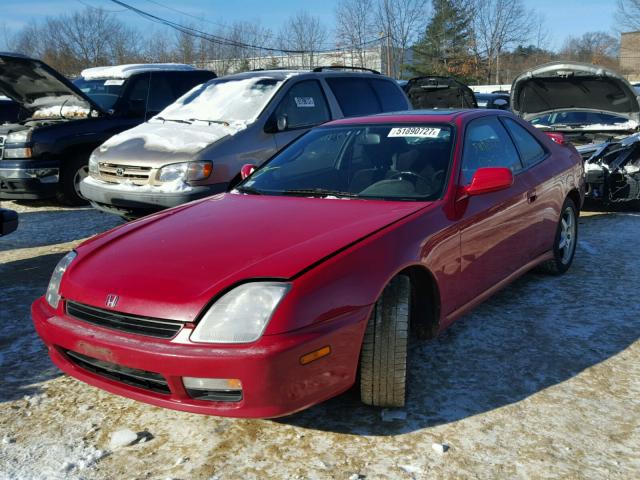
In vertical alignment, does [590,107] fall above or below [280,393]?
above

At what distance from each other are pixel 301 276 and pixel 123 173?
405 cm

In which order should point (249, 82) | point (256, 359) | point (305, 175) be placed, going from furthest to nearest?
1. point (249, 82)
2. point (305, 175)
3. point (256, 359)

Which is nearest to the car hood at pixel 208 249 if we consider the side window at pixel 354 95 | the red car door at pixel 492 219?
the red car door at pixel 492 219

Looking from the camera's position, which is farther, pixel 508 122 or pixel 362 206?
pixel 508 122

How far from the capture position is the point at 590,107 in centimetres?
828

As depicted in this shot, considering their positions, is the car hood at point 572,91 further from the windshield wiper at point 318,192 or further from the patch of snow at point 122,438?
the patch of snow at point 122,438

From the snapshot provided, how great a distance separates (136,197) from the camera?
566 centimetres

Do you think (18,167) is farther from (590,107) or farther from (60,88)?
(590,107)

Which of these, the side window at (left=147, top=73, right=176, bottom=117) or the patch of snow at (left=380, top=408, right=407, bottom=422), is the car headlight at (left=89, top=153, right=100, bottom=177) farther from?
the patch of snow at (left=380, top=408, right=407, bottom=422)

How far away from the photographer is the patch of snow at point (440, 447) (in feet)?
8.19

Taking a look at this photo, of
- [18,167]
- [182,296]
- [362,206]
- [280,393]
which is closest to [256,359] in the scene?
[280,393]

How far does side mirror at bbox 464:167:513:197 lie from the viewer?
10.8ft

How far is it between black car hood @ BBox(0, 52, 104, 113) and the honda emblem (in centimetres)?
559

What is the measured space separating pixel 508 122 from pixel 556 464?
8.70 ft
